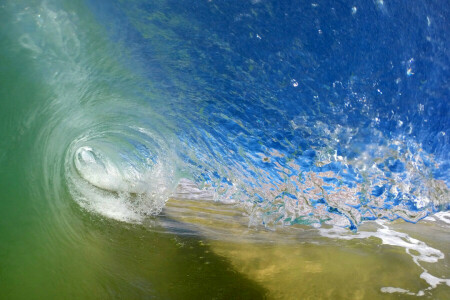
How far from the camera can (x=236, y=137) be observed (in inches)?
165

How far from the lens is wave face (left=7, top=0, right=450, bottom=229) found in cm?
338

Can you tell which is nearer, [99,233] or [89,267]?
[89,267]

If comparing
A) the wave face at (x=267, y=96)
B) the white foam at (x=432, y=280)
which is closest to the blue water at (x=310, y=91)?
the wave face at (x=267, y=96)

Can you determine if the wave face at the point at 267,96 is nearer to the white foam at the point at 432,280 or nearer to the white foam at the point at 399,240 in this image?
the white foam at the point at 399,240

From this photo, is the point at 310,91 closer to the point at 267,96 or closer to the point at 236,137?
the point at 267,96

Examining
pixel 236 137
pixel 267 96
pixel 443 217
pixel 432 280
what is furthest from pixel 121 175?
pixel 443 217

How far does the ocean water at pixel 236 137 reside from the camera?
11.1 feet

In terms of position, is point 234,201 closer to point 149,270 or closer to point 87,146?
point 149,270

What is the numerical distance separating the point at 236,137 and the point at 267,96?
706 mm

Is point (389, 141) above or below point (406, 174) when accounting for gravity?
above

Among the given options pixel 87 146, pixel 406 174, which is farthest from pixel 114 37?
pixel 406 174

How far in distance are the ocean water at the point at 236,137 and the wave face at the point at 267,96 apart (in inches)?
0.6

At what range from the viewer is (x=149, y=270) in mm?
3648

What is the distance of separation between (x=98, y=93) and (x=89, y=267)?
6.23 feet
